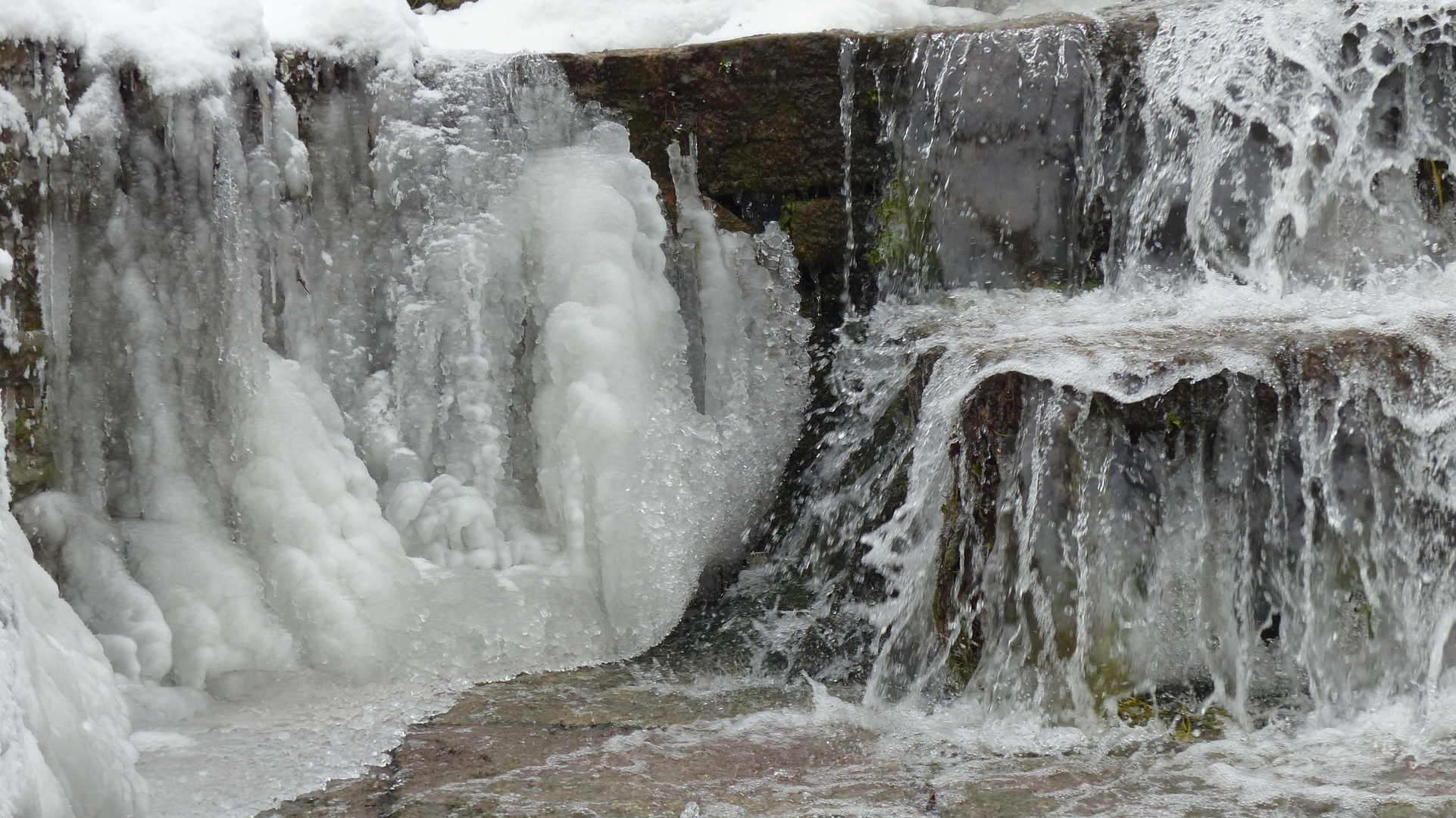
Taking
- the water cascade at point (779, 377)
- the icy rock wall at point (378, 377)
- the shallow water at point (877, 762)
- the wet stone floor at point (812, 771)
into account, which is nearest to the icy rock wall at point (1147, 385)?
the water cascade at point (779, 377)

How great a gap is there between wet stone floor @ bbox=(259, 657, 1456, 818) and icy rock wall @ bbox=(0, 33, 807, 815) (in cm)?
53

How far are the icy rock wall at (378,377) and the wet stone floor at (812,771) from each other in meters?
0.53

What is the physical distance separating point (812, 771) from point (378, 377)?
1913 millimetres

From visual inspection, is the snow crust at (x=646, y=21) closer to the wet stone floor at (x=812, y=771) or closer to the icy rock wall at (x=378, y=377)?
the icy rock wall at (x=378, y=377)

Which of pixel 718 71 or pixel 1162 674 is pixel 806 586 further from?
pixel 718 71

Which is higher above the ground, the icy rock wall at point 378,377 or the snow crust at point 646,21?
the snow crust at point 646,21

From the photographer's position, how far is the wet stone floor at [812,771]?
2613mm


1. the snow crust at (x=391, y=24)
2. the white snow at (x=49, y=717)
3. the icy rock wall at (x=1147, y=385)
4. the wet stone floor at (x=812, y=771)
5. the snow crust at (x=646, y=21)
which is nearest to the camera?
the white snow at (x=49, y=717)

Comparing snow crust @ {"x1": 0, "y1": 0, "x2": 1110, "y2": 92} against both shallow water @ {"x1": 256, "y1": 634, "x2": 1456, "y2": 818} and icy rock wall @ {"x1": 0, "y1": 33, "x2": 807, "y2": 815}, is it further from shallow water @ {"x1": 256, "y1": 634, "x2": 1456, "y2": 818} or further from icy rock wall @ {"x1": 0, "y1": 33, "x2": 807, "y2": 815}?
shallow water @ {"x1": 256, "y1": 634, "x2": 1456, "y2": 818}

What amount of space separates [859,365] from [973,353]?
104cm

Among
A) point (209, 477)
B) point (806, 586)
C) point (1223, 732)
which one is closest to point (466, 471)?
point (209, 477)

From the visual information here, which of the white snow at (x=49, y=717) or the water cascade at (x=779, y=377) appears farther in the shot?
the water cascade at (x=779, y=377)

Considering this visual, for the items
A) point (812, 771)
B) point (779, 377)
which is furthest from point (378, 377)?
point (812, 771)

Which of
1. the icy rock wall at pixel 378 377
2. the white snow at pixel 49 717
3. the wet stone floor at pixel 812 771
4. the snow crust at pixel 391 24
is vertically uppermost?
the snow crust at pixel 391 24
